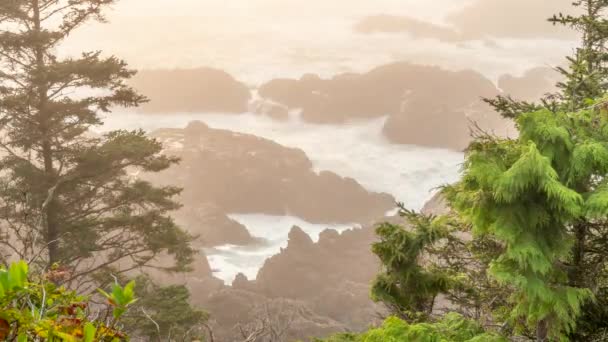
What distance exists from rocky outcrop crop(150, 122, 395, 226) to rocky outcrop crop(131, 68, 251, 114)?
1315 cm

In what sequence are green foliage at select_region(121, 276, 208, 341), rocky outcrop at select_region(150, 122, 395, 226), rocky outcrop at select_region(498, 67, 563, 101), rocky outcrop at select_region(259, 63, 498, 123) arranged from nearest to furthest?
green foliage at select_region(121, 276, 208, 341)
rocky outcrop at select_region(150, 122, 395, 226)
rocky outcrop at select_region(259, 63, 498, 123)
rocky outcrop at select_region(498, 67, 563, 101)

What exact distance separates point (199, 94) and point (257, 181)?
21.2 metres

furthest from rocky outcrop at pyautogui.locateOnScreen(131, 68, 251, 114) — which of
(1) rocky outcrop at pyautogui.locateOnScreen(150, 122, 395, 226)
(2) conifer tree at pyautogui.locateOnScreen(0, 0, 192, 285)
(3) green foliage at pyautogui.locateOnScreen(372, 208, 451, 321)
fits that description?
(3) green foliage at pyautogui.locateOnScreen(372, 208, 451, 321)

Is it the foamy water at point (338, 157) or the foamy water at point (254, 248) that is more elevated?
the foamy water at point (338, 157)

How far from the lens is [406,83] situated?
6669 cm

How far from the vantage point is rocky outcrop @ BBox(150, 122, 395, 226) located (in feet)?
156

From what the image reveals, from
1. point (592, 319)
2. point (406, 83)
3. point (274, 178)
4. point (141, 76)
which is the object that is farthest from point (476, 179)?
point (141, 76)

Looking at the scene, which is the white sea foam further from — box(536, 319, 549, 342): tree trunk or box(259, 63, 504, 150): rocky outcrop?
box(536, 319, 549, 342): tree trunk

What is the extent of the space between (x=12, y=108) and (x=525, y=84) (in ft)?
222

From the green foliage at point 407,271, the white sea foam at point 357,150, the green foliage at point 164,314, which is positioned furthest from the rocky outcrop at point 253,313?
the white sea foam at point 357,150

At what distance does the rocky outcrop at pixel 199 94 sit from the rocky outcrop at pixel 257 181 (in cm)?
1315

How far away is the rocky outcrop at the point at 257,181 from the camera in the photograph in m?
47.5

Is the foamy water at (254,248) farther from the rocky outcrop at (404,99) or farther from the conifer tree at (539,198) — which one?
the conifer tree at (539,198)

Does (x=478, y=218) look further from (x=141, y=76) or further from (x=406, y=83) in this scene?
(x=141, y=76)
